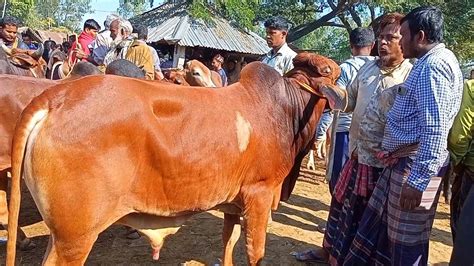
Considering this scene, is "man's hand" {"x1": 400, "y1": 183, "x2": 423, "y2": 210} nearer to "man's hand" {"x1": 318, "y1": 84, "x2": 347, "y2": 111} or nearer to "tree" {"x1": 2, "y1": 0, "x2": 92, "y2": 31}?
"man's hand" {"x1": 318, "y1": 84, "x2": 347, "y2": 111}

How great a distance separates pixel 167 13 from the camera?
58.9 ft

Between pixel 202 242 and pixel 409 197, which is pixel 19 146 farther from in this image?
pixel 202 242

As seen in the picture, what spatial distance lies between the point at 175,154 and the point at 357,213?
5.02ft

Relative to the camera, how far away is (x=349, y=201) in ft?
11.5

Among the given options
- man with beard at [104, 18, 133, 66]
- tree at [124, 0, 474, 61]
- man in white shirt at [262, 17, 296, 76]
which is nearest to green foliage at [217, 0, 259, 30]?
tree at [124, 0, 474, 61]

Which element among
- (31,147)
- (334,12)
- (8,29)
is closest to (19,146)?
(31,147)

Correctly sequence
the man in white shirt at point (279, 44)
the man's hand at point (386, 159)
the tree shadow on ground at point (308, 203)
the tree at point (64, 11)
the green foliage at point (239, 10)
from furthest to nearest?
the tree at point (64, 11) < the green foliage at point (239, 10) < the tree shadow on ground at point (308, 203) < the man in white shirt at point (279, 44) < the man's hand at point (386, 159)

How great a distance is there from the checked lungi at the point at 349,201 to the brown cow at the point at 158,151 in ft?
1.43

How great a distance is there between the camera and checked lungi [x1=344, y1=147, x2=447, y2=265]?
110 inches

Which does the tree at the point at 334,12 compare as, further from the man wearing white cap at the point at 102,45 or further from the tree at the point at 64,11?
the tree at the point at 64,11

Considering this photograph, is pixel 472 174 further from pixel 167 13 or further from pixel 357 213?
pixel 167 13

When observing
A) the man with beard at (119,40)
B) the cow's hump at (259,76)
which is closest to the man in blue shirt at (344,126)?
the cow's hump at (259,76)

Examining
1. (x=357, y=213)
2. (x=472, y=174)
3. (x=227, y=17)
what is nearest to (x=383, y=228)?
(x=357, y=213)

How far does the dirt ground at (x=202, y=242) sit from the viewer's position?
13.0 feet
